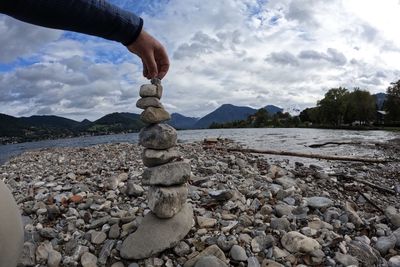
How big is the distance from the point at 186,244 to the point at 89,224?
78.4 inches

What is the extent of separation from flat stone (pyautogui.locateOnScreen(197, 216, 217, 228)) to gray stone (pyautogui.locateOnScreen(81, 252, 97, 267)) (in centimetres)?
173

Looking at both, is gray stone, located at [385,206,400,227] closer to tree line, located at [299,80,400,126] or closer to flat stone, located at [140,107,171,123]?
flat stone, located at [140,107,171,123]

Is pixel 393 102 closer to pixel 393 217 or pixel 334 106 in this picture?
pixel 334 106

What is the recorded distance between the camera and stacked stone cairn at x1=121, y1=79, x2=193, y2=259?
16.4 feet

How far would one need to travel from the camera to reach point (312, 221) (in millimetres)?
6203

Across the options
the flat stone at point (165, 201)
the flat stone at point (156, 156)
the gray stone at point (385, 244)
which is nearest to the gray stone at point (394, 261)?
the gray stone at point (385, 244)

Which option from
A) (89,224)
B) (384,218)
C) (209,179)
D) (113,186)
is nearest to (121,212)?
(89,224)

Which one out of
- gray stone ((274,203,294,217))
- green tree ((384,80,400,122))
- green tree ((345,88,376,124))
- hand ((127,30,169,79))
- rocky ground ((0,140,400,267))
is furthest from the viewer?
green tree ((345,88,376,124))

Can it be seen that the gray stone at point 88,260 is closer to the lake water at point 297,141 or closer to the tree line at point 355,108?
the lake water at point 297,141

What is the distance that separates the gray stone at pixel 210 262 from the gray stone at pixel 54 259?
199 cm

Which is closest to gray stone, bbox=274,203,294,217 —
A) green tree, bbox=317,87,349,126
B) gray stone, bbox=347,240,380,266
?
gray stone, bbox=347,240,380,266

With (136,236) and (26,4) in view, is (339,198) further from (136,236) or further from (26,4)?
(26,4)

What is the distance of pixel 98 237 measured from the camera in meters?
5.50

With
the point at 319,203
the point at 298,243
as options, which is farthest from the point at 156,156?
the point at 319,203
